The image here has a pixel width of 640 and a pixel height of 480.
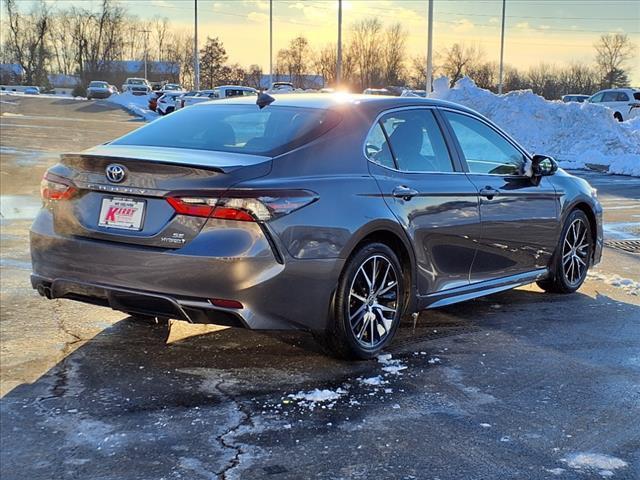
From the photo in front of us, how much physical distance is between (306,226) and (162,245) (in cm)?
77

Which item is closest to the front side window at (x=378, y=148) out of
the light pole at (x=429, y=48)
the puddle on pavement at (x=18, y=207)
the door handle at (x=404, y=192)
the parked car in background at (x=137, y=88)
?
the door handle at (x=404, y=192)

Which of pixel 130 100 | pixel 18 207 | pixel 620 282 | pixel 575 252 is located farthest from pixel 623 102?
pixel 130 100

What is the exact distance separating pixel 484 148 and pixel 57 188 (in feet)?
10.5

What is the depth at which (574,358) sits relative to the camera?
4676mm

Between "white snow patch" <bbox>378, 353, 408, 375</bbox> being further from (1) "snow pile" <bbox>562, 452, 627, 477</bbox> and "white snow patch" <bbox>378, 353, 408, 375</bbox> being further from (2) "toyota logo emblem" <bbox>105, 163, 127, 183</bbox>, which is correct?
(2) "toyota logo emblem" <bbox>105, 163, 127, 183</bbox>

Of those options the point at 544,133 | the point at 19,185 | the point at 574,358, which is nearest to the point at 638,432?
the point at 574,358

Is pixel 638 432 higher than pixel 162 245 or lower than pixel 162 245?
lower

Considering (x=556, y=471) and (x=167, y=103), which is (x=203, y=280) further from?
(x=167, y=103)

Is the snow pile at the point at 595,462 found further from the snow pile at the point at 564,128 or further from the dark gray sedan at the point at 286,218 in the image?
the snow pile at the point at 564,128

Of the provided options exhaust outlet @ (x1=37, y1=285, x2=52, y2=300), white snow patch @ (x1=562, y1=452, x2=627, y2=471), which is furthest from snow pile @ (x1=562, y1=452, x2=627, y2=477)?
exhaust outlet @ (x1=37, y1=285, x2=52, y2=300)

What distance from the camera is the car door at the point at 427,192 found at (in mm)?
4594

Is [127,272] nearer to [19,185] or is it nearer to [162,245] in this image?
[162,245]

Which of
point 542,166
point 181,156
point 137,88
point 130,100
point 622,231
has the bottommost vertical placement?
point 622,231

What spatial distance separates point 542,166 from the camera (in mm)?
5902
